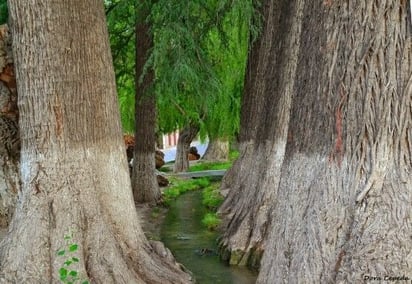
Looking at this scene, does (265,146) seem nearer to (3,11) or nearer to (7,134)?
(7,134)

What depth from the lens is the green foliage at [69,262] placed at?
503 centimetres

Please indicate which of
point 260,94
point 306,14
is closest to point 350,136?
point 306,14

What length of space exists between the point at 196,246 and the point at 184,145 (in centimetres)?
1164

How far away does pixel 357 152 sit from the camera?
12.8ft

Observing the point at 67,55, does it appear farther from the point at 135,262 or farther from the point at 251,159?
the point at 251,159

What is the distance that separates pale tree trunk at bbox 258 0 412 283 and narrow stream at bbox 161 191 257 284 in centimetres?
286

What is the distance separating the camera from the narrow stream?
7.02 meters

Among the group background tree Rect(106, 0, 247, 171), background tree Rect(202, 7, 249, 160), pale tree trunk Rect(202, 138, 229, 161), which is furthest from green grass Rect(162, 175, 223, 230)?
pale tree trunk Rect(202, 138, 229, 161)

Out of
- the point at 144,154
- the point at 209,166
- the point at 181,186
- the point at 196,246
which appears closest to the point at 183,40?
the point at 196,246

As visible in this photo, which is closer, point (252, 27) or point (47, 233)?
point (47, 233)

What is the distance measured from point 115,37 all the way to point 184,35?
4285mm

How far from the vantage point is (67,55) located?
5.44 m

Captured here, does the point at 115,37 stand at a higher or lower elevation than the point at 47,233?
higher

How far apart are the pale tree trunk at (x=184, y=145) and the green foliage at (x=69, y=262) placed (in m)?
14.6
